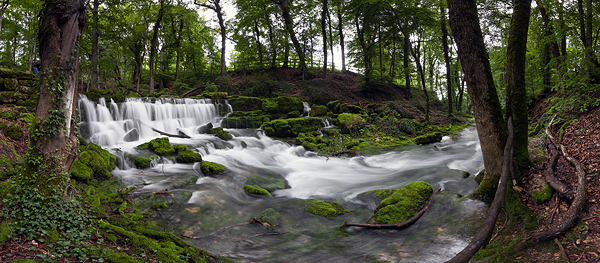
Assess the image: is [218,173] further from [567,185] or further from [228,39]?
[228,39]

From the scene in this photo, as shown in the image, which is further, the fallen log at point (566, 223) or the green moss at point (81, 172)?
the green moss at point (81, 172)

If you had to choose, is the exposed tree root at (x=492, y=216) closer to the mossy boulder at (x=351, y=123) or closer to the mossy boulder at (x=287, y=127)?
the mossy boulder at (x=351, y=123)

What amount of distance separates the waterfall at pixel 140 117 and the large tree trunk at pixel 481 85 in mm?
12354

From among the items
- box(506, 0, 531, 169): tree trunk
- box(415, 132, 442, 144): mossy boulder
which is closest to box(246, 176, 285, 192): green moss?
box(506, 0, 531, 169): tree trunk

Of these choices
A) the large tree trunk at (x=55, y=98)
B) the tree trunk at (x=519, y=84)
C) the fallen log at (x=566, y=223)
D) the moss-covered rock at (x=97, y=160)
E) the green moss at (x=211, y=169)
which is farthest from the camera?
the green moss at (x=211, y=169)

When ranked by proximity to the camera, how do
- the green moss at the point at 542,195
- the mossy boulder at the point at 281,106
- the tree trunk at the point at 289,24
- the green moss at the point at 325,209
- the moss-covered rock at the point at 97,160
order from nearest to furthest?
1. the green moss at the point at 542,195
2. the green moss at the point at 325,209
3. the moss-covered rock at the point at 97,160
4. the mossy boulder at the point at 281,106
5. the tree trunk at the point at 289,24

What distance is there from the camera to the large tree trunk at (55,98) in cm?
386

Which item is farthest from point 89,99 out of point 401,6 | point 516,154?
point 401,6

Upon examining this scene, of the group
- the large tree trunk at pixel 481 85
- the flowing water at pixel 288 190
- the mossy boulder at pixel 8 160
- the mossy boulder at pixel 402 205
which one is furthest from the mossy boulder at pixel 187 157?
the large tree trunk at pixel 481 85

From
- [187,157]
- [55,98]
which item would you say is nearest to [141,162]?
[187,157]

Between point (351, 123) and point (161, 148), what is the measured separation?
11.0 m

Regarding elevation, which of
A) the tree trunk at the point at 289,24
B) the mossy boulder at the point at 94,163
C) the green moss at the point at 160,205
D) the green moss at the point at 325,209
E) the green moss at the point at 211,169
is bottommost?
the green moss at the point at 325,209

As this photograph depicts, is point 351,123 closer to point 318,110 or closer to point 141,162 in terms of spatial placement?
point 318,110

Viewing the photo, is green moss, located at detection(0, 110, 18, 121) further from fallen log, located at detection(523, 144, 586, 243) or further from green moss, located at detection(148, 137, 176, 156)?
fallen log, located at detection(523, 144, 586, 243)
